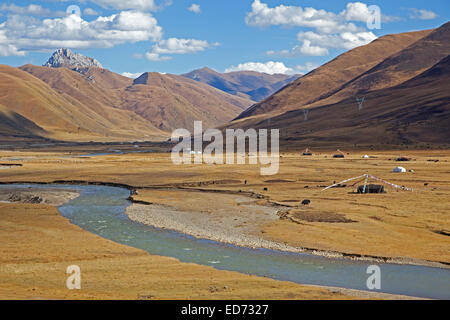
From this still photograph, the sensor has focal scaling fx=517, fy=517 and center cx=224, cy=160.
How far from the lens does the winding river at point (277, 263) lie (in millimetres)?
26234

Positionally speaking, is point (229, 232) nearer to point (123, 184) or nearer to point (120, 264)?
point (120, 264)

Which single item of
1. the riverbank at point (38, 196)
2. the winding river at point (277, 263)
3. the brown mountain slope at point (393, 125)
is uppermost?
the brown mountain slope at point (393, 125)

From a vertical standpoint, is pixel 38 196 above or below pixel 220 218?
above

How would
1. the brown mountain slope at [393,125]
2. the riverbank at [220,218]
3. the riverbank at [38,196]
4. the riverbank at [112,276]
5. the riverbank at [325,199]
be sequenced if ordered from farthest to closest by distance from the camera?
the brown mountain slope at [393,125]
the riverbank at [38,196]
the riverbank at [325,199]
the riverbank at [220,218]
the riverbank at [112,276]

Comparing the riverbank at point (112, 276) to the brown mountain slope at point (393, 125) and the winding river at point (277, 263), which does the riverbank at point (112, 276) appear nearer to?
the winding river at point (277, 263)

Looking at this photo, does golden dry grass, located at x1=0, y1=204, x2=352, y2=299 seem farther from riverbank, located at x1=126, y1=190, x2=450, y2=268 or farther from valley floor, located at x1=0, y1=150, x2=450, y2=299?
riverbank, located at x1=126, y1=190, x2=450, y2=268

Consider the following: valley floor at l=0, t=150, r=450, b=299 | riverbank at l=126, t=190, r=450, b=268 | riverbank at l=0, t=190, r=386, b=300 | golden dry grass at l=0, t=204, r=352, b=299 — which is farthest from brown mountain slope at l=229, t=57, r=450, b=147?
riverbank at l=0, t=190, r=386, b=300

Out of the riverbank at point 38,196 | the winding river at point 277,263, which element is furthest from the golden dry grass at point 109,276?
the riverbank at point 38,196

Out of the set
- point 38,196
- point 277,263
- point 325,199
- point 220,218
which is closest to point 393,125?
point 325,199

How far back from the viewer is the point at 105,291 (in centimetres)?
2348

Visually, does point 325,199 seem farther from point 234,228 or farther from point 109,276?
point 109,276

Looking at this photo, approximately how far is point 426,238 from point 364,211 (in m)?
10.8

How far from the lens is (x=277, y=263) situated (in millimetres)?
30453
